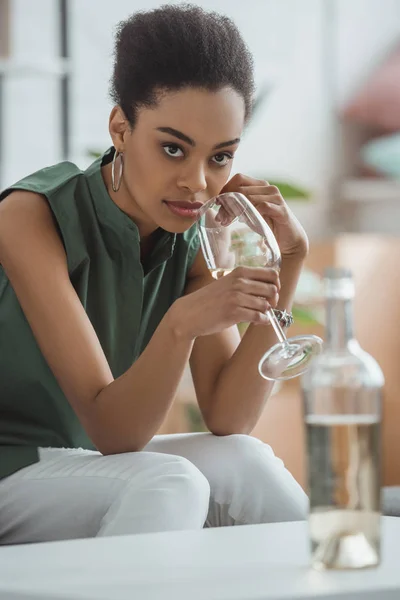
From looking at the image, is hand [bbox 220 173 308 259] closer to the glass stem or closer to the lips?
the lips

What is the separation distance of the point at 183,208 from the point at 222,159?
9 cm

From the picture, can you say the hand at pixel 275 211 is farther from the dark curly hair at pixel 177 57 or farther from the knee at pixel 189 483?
the knee at pixel 189 483

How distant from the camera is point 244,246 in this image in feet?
4.18

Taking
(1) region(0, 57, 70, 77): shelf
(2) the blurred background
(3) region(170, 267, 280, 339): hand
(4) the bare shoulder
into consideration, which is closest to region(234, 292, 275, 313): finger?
(3) region(170, 267, 280, 339): hand

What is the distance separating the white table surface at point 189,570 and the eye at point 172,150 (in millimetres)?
636

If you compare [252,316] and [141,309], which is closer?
[252,316]

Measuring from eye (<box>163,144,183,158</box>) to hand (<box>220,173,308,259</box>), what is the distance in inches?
4.8

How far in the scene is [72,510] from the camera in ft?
4.42

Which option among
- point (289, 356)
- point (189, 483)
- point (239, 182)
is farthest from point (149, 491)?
Answer: point (239, 182)

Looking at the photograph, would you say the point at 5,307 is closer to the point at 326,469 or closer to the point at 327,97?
the point at 326,469

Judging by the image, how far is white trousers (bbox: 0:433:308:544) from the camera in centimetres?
119

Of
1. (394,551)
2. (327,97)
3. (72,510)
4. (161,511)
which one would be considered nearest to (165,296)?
(72,510)

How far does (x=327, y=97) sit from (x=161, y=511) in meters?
3.10

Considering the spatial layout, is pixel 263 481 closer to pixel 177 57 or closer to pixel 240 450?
pixel 240 450
